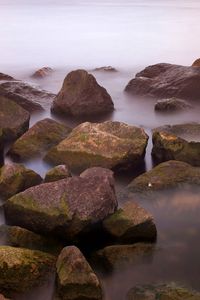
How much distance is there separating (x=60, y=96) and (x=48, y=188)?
8.01m

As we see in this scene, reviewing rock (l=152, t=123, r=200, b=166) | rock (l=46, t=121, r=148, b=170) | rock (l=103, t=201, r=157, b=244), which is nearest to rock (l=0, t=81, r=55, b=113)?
rock (l=46, t=121, r=148, b=170)

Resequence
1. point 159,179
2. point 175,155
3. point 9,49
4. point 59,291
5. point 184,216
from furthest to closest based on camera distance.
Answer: point 9,49 < point 175,155 < point 159,179 < point 184,216 < point 59,291

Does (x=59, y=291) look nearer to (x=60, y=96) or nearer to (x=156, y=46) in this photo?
(x=60, y=96)

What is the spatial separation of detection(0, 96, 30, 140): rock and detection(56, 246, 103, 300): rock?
6455 mm

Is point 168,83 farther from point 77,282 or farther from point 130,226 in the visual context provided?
point 77,282

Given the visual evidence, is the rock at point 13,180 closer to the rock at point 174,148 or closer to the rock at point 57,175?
the rock at point 57,175

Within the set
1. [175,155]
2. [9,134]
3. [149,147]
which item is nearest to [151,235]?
[175,155]

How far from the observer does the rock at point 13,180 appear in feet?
28.2

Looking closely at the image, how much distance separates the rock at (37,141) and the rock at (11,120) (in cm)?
96

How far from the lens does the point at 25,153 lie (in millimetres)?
10883

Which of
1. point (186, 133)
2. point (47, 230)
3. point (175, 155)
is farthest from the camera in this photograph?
point (186, 133)

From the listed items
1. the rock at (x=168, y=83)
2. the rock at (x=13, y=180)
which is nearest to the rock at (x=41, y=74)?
the rock at (x=168, y=83)

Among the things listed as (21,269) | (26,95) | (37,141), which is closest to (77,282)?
(21,269)

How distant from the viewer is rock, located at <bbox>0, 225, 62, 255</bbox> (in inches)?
273
